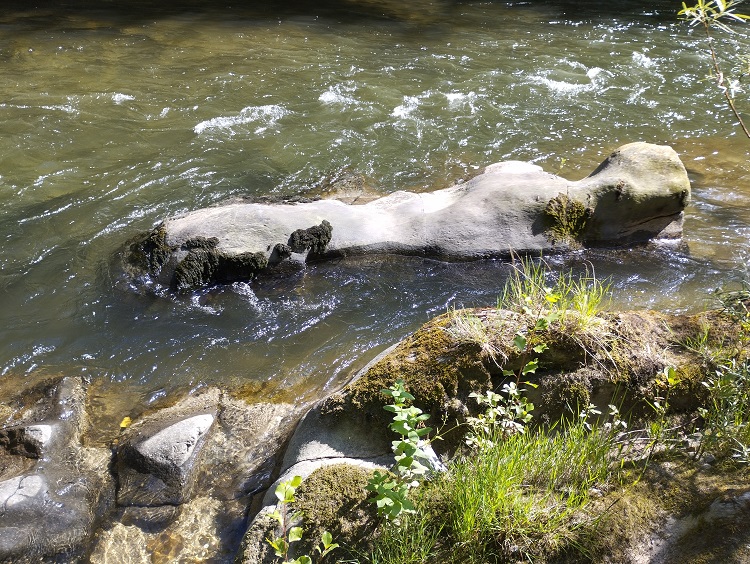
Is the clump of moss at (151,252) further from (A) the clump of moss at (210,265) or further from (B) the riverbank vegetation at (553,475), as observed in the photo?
(B) the riverbank vegetation at (553,475)

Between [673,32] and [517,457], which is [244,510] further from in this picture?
[673,32]

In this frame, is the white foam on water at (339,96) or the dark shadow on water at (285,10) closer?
the white foam on water at (339,96)

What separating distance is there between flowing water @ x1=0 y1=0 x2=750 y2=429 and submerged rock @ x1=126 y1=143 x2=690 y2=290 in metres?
0.21

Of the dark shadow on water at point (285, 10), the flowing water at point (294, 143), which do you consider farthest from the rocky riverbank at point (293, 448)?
the dark shadow on water at point (285, 10)

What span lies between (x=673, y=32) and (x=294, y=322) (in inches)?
414

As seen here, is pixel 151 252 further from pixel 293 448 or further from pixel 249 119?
pixel 249 119

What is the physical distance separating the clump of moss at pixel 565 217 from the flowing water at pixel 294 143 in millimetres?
252

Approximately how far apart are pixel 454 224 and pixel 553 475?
3.67 meters

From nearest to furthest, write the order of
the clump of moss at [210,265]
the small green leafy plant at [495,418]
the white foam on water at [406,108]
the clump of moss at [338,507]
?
the clump of moss at [338,507], the small green leafy plant at [495,418], the clump of moss at [210,265], the white foam on water at [406,108]

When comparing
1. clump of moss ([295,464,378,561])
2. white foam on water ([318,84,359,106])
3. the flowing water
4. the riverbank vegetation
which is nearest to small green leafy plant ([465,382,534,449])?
the riverbank vegetation

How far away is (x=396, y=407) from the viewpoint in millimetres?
3094

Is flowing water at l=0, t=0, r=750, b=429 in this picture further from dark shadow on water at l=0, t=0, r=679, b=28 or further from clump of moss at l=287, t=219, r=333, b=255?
clump of moss at l=287, t=219, r=333, b=255

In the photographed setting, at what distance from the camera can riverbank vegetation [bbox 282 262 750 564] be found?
2.96 m

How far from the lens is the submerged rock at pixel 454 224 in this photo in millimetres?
6092
